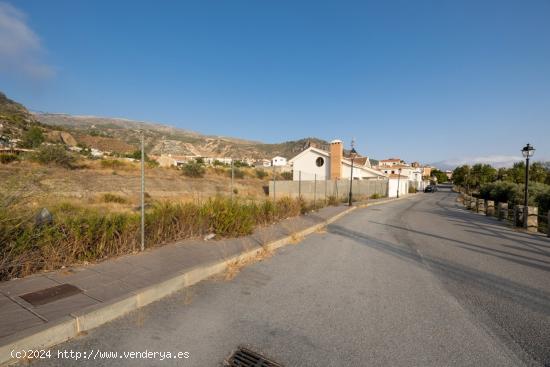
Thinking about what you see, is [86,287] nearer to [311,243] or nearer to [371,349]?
[371,349]

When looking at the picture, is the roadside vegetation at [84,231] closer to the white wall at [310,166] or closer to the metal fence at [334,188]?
the metal fence at [334,188]

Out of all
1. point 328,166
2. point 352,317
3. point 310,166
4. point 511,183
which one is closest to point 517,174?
point 511,183

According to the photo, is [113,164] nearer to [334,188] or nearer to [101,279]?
[334,188]

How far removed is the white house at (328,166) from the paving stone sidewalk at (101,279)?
102 feet

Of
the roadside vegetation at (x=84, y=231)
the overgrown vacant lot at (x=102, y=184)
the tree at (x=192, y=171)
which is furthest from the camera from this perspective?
the tree at (x=192, y=171)

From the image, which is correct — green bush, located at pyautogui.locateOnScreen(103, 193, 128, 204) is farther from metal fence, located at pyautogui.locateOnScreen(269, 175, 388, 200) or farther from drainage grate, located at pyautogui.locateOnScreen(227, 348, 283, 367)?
drainage grate, located at pyautogui.locateOnScreen(227, 348, 283, 367)

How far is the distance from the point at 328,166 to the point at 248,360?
37.3 metres

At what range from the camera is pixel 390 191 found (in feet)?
128

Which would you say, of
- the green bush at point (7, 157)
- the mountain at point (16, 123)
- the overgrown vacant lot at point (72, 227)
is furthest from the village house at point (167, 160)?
the green bush at point (7, 157)

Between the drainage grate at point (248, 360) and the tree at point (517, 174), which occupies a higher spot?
the tree at point (517, 174)

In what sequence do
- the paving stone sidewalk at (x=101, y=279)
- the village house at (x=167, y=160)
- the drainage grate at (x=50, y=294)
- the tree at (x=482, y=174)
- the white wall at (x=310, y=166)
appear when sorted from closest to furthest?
the paving stone sidewalk at (x=101, y=279) → the drainage grate at (x=50, y=294) → the village house at (x=167, y=160) → the white wall at (x=310, y=166) → the tree at (x=482, y=174)

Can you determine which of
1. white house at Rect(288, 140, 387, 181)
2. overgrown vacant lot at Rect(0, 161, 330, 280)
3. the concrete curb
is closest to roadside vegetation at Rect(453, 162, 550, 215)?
white house at Rect(288, 140, 387, 181)

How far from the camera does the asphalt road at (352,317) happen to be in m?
2.79

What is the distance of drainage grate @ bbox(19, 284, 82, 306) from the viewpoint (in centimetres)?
335
